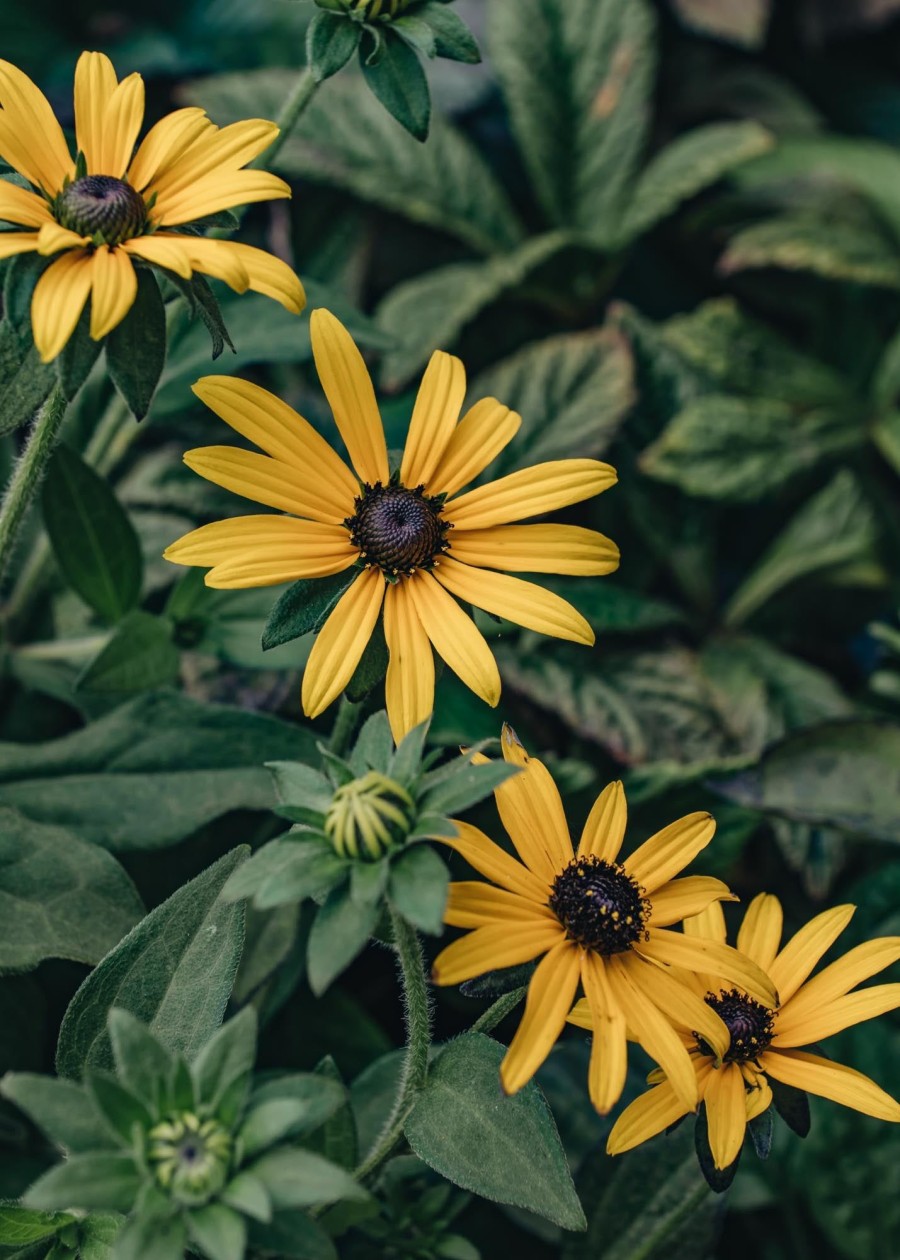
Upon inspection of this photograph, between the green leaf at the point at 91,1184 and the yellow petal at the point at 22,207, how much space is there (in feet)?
2.43

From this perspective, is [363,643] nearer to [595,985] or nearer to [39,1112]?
[595,985]

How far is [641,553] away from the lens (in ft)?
7.34

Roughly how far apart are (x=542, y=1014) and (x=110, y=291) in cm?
66

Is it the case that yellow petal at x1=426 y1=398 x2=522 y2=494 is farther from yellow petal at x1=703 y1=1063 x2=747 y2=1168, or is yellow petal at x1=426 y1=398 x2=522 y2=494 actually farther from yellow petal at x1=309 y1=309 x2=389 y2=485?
yellow petal at x1=703 y1=1063 x2=747 y2=1168

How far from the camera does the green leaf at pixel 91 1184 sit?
833 millimetres

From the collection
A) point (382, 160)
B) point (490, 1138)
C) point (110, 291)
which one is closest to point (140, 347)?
point (110, 291)

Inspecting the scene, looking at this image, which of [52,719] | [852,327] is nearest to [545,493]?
[52,719]

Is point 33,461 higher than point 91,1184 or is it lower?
higher

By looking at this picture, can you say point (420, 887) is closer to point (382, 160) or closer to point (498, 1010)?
point (498, 1010)

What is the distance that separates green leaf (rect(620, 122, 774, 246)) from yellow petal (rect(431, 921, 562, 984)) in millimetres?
1649

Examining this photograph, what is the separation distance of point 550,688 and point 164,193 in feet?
3.05

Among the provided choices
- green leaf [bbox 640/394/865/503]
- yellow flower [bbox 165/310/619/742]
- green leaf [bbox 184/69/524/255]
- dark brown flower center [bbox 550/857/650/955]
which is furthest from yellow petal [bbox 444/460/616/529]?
green leaf [bbox 184/69/524/255]

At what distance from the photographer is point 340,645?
44.8 inches

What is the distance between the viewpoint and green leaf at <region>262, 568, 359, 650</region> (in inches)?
45.0
